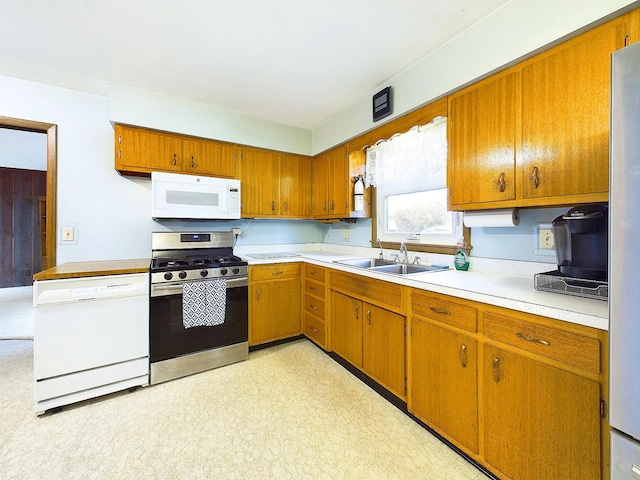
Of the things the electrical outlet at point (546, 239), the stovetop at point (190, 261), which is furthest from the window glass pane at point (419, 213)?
the stovetop at point (190, 261)

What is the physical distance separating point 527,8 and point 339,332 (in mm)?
2392

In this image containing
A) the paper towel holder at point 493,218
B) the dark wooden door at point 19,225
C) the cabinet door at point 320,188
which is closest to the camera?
the paper towel holder at point 493,218

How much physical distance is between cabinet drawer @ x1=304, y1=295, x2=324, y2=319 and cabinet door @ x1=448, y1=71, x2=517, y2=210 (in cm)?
148

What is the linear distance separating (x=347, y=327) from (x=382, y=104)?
6.10ft

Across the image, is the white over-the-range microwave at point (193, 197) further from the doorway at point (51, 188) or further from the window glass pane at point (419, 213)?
the window glass pane at point (419, 213)

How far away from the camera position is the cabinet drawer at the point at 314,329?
2660mm

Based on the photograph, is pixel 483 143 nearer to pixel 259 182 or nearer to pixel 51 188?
pixel 259 182

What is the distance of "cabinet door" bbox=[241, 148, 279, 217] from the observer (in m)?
2.99

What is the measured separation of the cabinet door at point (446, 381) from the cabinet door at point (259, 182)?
2056mm

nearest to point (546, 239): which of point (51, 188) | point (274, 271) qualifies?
point (274, 271)

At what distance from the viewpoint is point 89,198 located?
256 cm

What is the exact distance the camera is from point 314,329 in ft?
9.11

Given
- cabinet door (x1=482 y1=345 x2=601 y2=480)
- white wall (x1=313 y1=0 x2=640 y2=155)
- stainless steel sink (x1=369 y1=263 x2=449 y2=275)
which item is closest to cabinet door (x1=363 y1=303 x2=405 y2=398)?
stainless steel sink (x1=369 y1=263 x2=449 y2=275)

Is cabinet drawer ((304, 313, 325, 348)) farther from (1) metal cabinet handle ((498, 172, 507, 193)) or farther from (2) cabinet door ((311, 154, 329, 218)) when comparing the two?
(1) metal cabinet handle ((498, 172, 507, 193))
